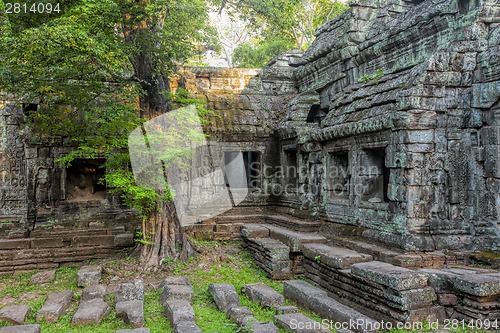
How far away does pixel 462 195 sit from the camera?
22.6 ft

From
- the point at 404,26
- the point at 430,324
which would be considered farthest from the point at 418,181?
the point at 404,26

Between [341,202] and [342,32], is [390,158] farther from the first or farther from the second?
[342,32]

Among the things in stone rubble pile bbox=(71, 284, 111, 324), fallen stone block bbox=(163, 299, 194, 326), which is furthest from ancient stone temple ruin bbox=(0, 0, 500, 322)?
stone rubble pile bbox=(71, 284, 111, 324)

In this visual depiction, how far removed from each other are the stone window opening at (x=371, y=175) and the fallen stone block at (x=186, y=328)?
12.5ft

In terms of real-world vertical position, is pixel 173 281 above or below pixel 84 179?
below

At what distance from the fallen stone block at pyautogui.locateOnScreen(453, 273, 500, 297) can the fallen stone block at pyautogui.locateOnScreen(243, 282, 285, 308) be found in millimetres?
2488

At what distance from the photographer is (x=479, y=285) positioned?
17.3ft

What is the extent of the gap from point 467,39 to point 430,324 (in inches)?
170

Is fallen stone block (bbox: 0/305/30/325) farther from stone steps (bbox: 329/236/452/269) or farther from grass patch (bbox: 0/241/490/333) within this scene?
stone steps (bbox: 329/236/452/269)

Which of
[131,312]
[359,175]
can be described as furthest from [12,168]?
[359,175]

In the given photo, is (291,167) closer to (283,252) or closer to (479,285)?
(283,252)

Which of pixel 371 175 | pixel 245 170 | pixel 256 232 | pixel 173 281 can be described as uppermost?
pixel 245 170

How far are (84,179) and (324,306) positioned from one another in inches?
308

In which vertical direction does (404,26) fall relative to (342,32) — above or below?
below
